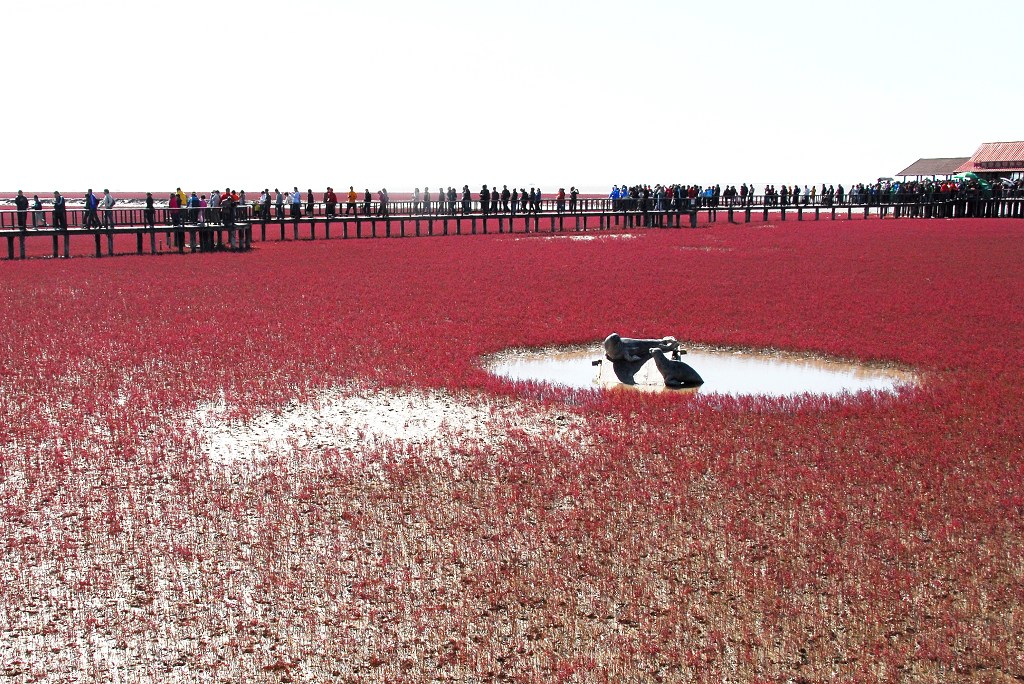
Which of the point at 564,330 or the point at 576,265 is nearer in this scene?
the point at 564,330

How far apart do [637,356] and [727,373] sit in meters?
1.38

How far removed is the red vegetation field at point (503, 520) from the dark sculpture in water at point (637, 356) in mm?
1366

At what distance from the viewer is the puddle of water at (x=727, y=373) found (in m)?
15.0

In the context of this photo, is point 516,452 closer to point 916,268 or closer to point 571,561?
point 571,561

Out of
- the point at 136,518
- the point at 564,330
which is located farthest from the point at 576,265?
the point at 136,518

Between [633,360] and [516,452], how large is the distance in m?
4.77

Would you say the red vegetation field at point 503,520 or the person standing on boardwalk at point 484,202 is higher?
the person standing on boardwalk at point 484,202

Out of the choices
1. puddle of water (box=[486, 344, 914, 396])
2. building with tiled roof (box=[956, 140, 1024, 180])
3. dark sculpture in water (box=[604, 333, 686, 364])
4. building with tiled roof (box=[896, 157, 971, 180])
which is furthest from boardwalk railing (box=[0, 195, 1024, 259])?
dark sculpture in water (box=[604, 333, 686, 364])

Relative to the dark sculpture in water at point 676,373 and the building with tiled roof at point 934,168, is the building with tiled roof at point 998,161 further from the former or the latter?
the dark sculpture in water at point 676,373

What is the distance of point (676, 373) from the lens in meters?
15.2

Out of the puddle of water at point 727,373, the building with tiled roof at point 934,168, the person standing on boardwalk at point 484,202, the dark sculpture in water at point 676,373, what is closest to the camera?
the puddle of water at point 727,373

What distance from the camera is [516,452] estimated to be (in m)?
11.5

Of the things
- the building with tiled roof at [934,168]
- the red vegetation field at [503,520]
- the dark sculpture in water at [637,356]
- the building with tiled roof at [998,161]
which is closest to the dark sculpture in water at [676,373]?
the dark sculpture in water at [637,356]

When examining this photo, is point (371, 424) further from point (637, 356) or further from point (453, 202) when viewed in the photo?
point (453, 202)
